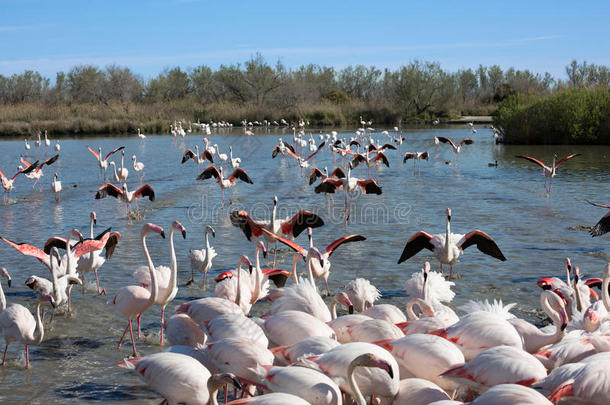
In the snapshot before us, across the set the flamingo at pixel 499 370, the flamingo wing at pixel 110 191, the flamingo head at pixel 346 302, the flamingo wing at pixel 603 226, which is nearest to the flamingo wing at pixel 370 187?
the flamingo wing at pixel 110 191

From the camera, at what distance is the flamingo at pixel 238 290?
5191 mm

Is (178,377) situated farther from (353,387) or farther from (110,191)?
(110,191)

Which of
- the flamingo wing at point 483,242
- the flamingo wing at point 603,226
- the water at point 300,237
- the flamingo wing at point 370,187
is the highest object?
the flamingo wing at point 370,187

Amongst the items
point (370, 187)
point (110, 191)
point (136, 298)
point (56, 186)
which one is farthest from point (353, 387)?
point (56, 186)

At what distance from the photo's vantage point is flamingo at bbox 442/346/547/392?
10.9ft

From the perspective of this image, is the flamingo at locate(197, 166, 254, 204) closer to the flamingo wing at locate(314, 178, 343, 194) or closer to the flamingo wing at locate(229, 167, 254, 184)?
the flamingo wing at locate(229, 167, 254, 184)

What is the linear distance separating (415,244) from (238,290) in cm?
244

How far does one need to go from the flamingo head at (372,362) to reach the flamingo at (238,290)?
7.49 feet

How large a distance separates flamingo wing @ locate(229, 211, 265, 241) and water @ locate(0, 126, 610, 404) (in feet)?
2.05

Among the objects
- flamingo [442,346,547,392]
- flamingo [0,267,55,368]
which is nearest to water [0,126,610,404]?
flamingo [0,267,55,368]

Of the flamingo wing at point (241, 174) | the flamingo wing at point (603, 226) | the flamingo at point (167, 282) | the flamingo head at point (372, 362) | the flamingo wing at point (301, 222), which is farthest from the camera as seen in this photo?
the flamingo wing at point (241, 174)

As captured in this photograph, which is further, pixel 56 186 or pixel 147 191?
pixel 56 186

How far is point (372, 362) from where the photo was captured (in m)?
2.98

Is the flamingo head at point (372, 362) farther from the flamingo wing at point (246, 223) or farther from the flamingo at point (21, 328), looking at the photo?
the flamingo wing at point (246, 223)
